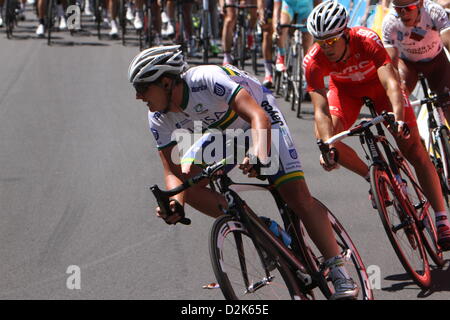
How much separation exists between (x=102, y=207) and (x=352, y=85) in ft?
9.45

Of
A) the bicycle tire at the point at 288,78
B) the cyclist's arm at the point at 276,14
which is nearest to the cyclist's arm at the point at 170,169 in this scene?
the bicycle tire at the point at 288,78

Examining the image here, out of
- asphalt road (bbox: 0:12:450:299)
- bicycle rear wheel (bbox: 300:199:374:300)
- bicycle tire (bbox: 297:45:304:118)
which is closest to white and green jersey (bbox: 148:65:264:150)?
bicycle rear wheel (bbox: 300:199:374:300)

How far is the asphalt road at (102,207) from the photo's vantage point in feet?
22.9

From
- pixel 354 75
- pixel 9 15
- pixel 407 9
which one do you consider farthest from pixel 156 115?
pixel 9 15

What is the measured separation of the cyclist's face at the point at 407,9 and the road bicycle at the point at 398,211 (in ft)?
4.62

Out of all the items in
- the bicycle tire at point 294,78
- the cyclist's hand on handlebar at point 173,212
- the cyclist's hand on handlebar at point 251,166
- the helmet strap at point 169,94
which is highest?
the helmet strap at point 169,94

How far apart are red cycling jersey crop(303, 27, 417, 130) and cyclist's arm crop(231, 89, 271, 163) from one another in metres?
1.73

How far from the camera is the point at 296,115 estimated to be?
Result: 1338 centimetres

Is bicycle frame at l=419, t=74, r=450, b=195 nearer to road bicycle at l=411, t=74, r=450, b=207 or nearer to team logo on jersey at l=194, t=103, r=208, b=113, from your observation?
road bicycle at l=411, t=74, r=450, b=207

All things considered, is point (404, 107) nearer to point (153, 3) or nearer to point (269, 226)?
point (269, 226)

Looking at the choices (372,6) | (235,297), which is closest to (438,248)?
(235,297)

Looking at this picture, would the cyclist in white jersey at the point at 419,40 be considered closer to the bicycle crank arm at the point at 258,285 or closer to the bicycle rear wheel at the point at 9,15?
the bicycle crank arm at the point at 258,285

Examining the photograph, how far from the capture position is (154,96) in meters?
5.39

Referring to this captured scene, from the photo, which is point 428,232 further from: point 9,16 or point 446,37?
point 9,16
